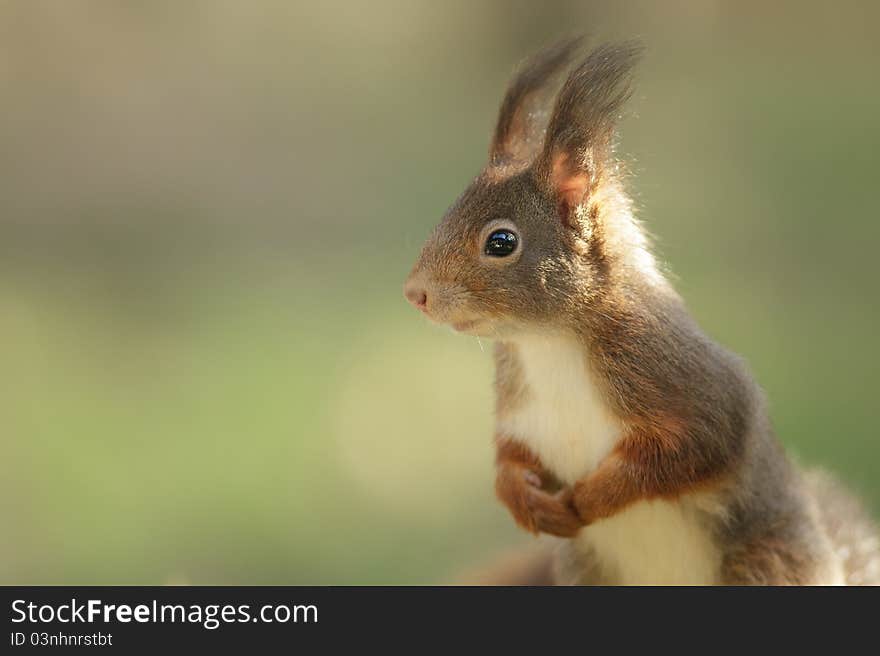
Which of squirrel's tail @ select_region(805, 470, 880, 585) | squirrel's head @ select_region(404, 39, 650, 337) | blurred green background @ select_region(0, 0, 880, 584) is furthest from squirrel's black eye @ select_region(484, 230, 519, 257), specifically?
blurred green background @ select_region(0, 0, 880, 584)

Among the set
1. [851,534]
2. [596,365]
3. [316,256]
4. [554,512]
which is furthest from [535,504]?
[316,256]

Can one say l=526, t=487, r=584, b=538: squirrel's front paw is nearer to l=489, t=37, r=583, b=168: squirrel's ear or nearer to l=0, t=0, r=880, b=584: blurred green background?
l=489, t=37, r=583, b=168: squirrel's ear

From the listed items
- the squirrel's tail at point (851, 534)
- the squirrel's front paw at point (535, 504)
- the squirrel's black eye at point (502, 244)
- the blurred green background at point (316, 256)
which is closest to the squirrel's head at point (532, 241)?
the squirrel's black eye at point (502, 244)

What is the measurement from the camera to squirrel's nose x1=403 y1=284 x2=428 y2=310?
44.1 inches

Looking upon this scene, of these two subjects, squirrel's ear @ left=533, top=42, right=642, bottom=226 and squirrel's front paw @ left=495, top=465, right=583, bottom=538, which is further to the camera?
squirrel's front paw @ left=495, top=465, right=583, bottom=538

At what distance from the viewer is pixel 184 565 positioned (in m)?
2.12

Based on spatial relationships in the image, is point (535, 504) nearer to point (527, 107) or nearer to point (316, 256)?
point (527, 107)

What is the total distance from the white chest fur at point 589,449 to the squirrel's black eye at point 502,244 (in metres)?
0.10

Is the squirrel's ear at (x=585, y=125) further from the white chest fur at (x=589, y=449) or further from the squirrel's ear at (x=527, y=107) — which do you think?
the white chest fur at (x=589, y=449)

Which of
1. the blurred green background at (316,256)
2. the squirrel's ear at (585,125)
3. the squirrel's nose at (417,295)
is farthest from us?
the blurred green background at (316,256)

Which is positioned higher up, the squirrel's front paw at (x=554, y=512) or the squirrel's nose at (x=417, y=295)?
the squirrel's nose at (x=417, y=295)

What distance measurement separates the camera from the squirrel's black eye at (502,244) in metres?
1.11

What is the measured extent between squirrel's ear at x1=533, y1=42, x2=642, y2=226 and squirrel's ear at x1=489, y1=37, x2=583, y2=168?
5 centimetres

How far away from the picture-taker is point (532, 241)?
1.11 metres
